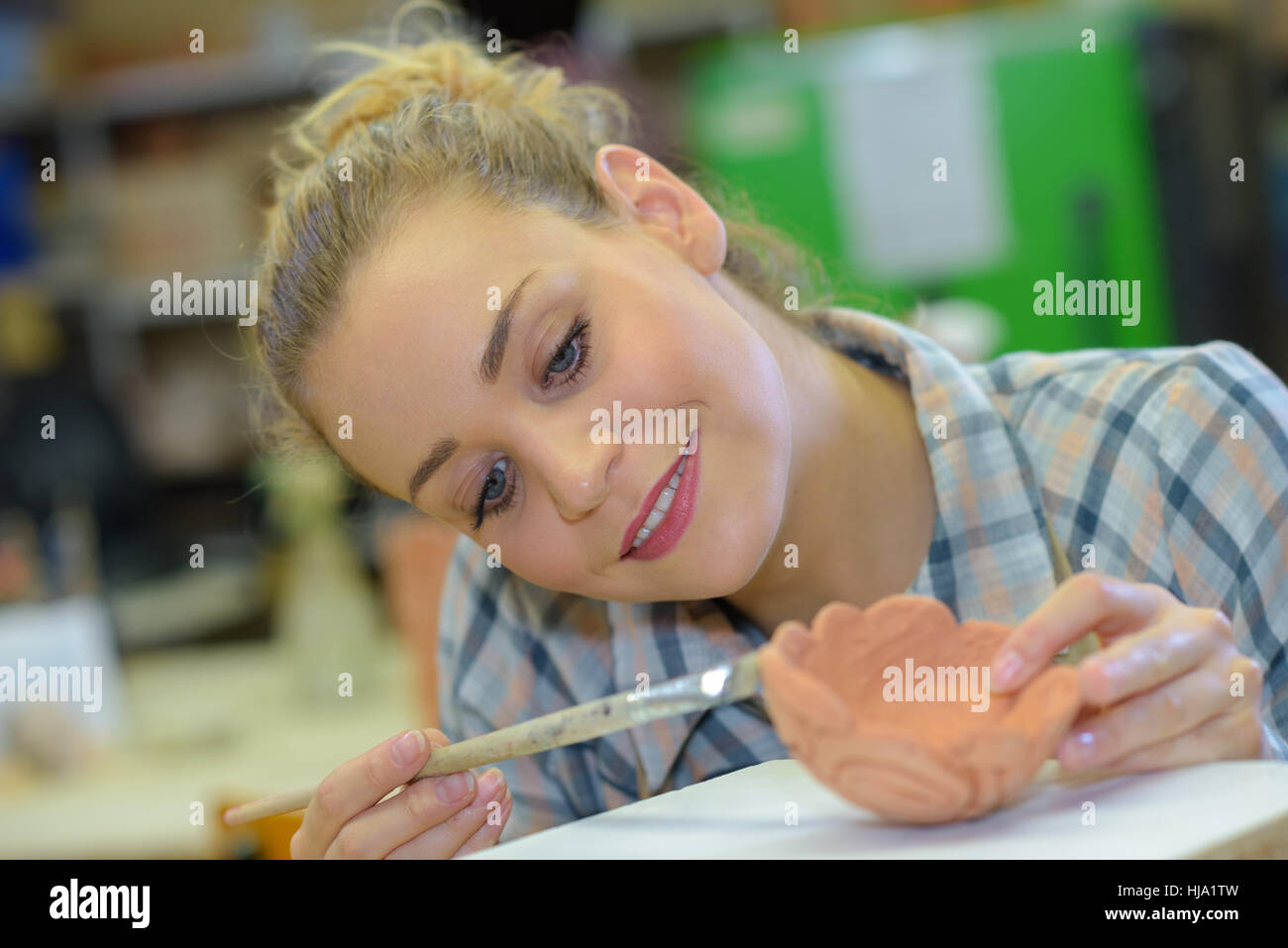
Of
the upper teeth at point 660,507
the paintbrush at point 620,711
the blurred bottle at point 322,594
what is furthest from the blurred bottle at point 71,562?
the paintbrush at point 620,711

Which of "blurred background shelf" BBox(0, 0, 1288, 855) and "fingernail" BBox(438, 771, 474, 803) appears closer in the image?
"fingernail" BBox(438, 771, 474, 803)

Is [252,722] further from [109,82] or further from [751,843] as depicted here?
[109,82]

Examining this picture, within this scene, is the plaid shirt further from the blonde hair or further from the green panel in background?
the green panel in background

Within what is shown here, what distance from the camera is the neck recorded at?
1.14 m

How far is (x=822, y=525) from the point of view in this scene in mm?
1153

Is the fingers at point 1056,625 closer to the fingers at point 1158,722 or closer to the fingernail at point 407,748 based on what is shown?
the fingers at point 1158,722

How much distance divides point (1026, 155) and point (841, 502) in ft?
7.33

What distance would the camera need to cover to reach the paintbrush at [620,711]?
0.68m

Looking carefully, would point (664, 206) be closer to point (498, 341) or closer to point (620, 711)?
point (498, 341)

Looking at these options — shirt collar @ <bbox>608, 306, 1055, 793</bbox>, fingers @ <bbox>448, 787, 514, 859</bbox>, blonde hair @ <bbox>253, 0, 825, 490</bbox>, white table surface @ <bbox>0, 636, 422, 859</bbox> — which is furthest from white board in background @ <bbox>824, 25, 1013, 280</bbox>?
fingers @ <bbox>448, 787, 514, 859</bbox>

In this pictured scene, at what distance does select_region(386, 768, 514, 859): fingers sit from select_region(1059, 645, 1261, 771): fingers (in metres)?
0.35

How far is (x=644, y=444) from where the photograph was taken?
936mm

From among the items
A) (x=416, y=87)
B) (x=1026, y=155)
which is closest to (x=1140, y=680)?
(x=416, y=87)
